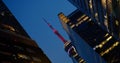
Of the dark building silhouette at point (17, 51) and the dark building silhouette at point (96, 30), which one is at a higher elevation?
the dark building silhouette at point (17, 51)

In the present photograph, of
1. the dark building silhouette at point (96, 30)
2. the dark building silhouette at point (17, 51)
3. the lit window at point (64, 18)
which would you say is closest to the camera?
the dark building silhouette at point (17, 51)

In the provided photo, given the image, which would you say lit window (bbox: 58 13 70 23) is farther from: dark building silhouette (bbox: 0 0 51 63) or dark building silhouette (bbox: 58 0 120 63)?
dark building silhouette (bbox: 0 0 51 63)

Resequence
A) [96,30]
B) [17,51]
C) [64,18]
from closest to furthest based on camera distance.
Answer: [17,51], [96,30], [64,18]

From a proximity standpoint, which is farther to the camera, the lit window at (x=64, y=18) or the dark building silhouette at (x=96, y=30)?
the lit window at (x=64, y=18)

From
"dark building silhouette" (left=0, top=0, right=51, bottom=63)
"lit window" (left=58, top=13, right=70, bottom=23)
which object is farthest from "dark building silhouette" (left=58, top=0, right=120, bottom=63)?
"dark building silhouette" (left=0, top=0, right=51, bottom=63)

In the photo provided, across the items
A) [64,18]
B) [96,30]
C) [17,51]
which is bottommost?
[96,30]

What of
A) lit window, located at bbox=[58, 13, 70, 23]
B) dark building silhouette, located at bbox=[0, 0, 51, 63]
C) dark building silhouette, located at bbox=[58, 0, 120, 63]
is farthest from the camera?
lit window, located at bbox=[58, 13, 70, 23]

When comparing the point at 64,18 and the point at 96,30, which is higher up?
the point at 64,18

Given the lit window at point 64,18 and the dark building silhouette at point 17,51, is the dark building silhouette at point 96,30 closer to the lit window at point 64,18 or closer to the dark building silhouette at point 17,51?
the lit window at point 64,18

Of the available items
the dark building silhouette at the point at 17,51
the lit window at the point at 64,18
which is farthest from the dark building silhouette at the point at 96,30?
the dark building silhouette at the point at 17,51

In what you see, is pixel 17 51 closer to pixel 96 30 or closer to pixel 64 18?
pixel 96 30

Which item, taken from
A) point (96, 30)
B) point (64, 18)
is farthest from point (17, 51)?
point (64, 18)

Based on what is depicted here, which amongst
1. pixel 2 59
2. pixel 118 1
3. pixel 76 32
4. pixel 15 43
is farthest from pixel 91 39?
pixel 2 59

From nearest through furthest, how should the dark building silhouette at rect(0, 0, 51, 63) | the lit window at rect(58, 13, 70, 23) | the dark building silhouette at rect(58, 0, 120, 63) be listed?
1. the dark building silhouette at rect(0, 0, 51, 63)
2. the dark building silhouette at rect(58, 0, 120, 63)
3. the lit window at rect(58, 13, 70, 23)
